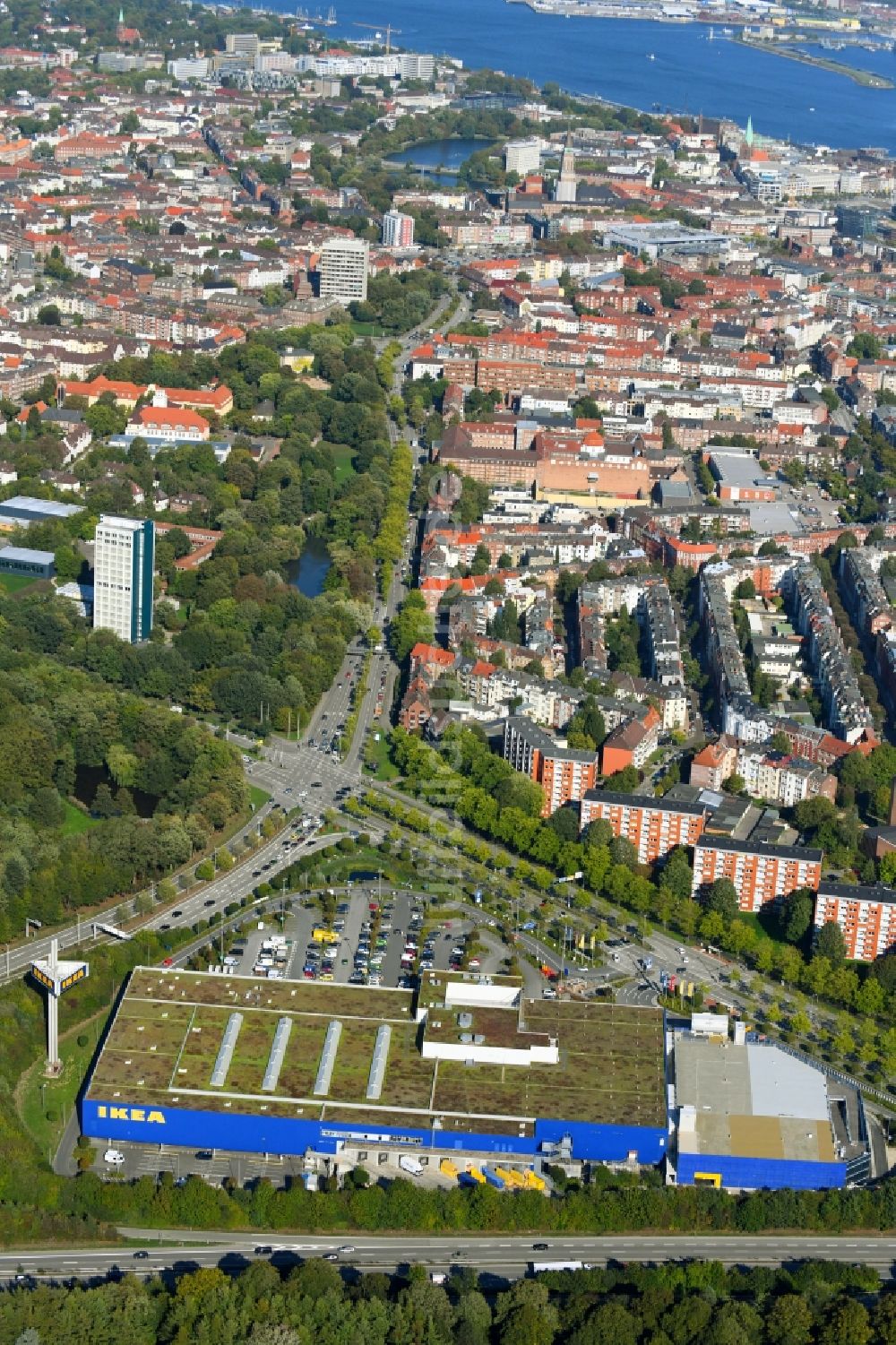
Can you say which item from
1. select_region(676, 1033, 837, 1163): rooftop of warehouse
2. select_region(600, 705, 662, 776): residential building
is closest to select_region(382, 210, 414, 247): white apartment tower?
select_region(600, 705, 662, 776): residential building

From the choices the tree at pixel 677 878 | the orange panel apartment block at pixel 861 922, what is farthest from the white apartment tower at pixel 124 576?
the orange panel apartment block at pixel 861 922

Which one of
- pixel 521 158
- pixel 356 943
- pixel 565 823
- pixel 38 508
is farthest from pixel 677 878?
pixel 521 158

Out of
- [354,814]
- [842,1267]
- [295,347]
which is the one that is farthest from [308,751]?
[295,347]

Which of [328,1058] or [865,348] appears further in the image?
[865,348]

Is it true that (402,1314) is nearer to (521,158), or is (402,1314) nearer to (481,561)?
(481,561)

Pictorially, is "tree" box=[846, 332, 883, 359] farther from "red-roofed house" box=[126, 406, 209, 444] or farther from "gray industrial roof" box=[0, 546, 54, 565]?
"gray industrial roof" box=[0, 546, 54, 565]

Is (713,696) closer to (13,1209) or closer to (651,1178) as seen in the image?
(651,1178)
